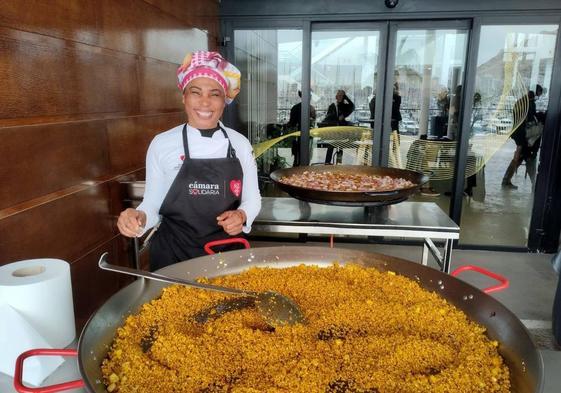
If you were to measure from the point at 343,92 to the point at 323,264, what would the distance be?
2980mm

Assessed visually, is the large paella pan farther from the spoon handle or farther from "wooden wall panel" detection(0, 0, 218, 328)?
"wooden wall panel" detection(0, 0, 218, 328)

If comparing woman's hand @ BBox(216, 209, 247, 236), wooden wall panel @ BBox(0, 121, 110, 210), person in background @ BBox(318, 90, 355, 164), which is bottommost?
woman's hand @ BBox(216, 209, 247, 236)

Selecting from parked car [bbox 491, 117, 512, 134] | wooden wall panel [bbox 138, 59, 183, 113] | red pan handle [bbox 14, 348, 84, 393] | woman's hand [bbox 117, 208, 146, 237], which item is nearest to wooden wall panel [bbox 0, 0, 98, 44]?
wooden wall panel [bbox 138, 59, 183, 113]

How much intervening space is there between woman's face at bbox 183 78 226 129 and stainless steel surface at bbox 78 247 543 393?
2.21 ft

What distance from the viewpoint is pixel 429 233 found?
7.34ft

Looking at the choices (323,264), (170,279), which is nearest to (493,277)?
(323,264)

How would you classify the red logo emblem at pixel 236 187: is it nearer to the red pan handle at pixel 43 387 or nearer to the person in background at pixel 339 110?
the red pan handle at pixel 43 387

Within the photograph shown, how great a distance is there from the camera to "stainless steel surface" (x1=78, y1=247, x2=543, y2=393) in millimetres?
836

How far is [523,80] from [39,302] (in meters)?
4.13

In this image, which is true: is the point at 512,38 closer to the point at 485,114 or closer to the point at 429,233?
the point at 485,114

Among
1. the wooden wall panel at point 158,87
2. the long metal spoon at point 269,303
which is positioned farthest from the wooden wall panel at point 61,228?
the wooden wall panel at point 158,87

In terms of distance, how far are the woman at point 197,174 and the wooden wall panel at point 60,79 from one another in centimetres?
46

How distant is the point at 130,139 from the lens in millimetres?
2432

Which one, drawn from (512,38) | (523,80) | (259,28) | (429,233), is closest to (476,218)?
(523,80)
